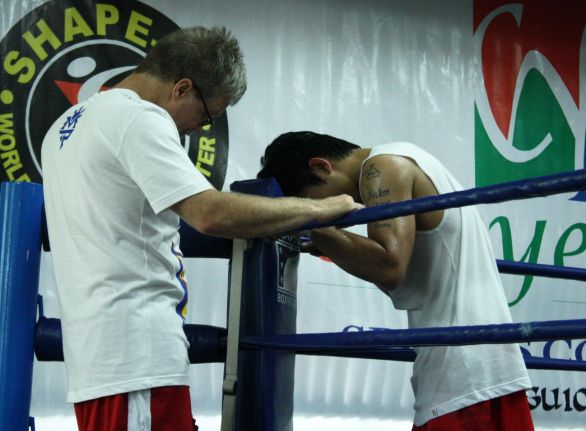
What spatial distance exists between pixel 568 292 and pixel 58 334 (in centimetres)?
281

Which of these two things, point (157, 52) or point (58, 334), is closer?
point (58, 334)

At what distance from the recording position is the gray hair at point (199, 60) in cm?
152

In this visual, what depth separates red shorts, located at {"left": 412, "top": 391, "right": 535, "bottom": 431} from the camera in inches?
61.7

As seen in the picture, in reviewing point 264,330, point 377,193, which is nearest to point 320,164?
point 377,193

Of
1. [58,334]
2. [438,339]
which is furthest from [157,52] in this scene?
[438,339]

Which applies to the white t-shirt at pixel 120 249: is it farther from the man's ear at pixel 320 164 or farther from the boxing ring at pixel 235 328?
the man's ear at pixel 320 164

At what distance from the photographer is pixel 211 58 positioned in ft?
5.03

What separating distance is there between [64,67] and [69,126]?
1.82 m

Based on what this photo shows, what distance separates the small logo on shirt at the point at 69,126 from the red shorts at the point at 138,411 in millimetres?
452

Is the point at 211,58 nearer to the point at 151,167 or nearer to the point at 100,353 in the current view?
the point at 151,167

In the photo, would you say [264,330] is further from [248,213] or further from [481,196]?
[481,196]

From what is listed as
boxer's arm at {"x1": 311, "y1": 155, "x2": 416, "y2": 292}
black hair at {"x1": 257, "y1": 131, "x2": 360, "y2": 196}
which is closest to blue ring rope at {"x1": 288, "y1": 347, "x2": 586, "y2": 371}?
boxer's arm at {"x1": 311, "y1": 155, "x2": 416, "y2": 292}

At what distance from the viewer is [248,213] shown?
1.31 metres

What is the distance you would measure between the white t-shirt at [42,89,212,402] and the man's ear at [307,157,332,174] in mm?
643
